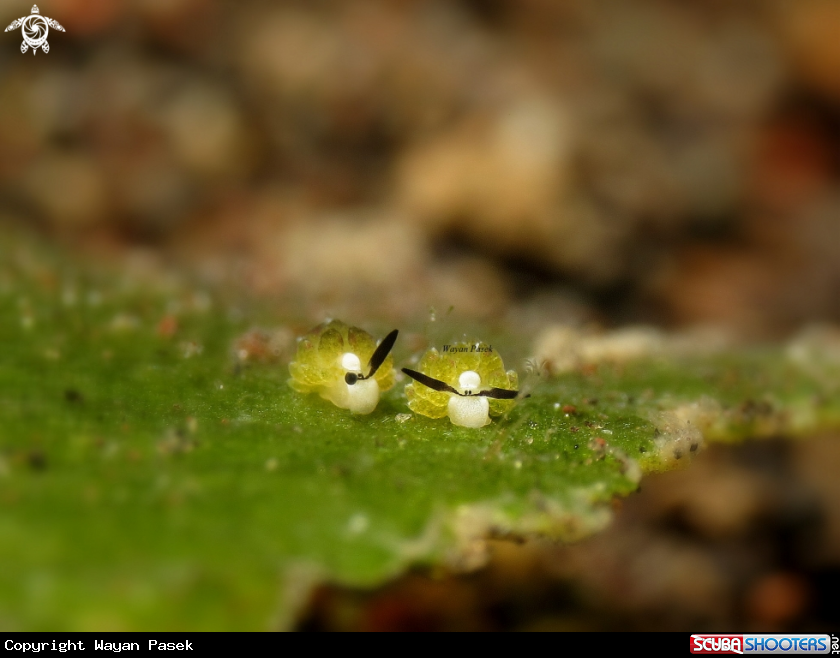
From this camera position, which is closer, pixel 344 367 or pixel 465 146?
pixel 344 367

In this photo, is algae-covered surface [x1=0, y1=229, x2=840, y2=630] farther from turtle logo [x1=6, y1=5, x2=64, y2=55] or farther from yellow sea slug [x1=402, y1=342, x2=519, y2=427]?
turtle logo [x1=6, y1=5, x2=64, y2=55]

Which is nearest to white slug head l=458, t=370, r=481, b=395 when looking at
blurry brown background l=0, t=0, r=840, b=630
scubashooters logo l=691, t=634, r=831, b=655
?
scubashooters logo l=691, t=634, r=831, b=655

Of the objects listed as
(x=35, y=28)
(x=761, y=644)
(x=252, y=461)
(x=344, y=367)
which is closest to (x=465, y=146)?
(x=35, y=28)

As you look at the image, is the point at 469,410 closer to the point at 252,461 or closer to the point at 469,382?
the point at 469,382

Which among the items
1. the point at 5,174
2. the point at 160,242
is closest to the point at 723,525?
the point at 160,242

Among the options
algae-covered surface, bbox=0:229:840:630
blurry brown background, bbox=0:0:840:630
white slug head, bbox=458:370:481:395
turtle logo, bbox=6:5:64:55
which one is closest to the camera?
algae-covered surface, bbox=0:229:840:630
